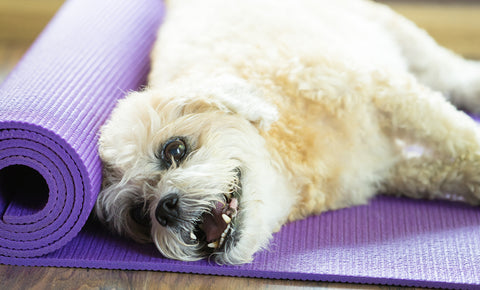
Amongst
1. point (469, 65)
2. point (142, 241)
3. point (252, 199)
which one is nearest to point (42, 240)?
point (142, 241)

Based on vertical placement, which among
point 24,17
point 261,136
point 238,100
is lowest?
point 24,17

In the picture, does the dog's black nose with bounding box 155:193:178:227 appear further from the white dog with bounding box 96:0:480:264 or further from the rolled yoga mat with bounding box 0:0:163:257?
the rolled yoga mat with bounding box 0:0:163:257

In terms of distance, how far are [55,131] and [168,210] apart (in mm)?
435

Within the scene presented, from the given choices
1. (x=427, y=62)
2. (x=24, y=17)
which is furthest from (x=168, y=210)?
(x=24, y=17)

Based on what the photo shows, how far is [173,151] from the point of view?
79.5 inches

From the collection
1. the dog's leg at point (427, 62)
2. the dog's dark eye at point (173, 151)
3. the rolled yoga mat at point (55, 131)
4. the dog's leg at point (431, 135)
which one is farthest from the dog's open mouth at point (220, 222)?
the dog's leg at point (427, 62)

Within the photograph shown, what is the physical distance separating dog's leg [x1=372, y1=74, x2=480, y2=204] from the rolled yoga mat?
1048 mm

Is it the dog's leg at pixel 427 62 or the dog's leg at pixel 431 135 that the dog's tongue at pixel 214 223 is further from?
the dog's leg at pixel 427 62

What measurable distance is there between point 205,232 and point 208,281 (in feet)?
0.54

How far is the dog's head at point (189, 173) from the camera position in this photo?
1954mm

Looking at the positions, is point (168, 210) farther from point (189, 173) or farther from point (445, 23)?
point (445, 23)

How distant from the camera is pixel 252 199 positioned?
204 cm

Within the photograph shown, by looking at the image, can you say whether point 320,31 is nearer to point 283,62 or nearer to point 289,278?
point 283,62

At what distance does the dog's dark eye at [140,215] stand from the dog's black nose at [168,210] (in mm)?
145
